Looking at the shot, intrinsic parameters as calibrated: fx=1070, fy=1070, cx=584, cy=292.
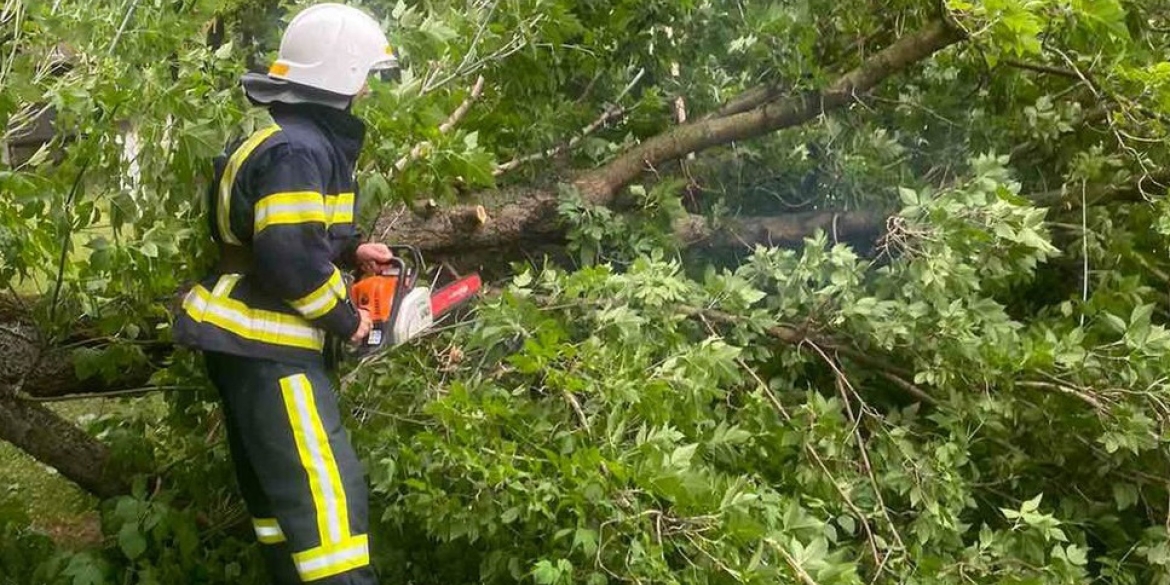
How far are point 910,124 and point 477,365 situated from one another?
7.15ft

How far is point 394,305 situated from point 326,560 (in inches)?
24.9

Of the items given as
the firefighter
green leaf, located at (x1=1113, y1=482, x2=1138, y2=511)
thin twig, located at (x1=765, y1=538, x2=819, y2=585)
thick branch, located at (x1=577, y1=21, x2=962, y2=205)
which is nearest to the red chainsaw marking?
the firefighter

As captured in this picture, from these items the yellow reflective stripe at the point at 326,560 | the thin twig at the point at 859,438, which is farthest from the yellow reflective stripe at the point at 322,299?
the thin twig at the point at 859,438

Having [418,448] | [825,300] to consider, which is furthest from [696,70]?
[418,448]

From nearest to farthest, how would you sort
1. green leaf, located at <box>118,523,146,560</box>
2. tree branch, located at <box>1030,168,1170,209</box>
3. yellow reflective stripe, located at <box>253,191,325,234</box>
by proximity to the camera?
yellow reflective stripe, located at <box>253,191,325,234</box> < green leaf, located at <box>118,523,146,560</box> < tree branch, located at <box>1030,168,1170,209</box>

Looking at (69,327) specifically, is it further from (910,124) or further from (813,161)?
(910,124)

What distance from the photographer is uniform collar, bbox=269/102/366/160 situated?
252 cm

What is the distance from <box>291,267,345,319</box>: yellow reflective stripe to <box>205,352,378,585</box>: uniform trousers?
0.15m

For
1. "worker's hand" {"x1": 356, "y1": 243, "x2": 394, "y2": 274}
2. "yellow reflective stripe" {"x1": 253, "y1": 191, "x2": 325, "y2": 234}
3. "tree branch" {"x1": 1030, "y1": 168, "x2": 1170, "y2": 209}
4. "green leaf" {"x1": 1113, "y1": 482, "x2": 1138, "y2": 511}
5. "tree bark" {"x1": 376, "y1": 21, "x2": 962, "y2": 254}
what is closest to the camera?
"yellow reflective stripe" {"x1": 253, "y1": 191, "x2": 325, "y2": 234}

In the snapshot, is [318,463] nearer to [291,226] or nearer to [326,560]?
[326,560]

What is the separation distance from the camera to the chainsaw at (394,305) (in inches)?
105

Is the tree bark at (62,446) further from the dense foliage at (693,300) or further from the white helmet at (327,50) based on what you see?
the white helmet at (327,50)

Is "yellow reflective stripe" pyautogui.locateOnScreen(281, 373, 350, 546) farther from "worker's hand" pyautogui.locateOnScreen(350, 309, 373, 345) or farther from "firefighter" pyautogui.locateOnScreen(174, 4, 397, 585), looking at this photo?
"worker's hand" pyautogui.locateOnScreen(350, 309, 373, 345)

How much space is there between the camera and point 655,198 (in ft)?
13.1
